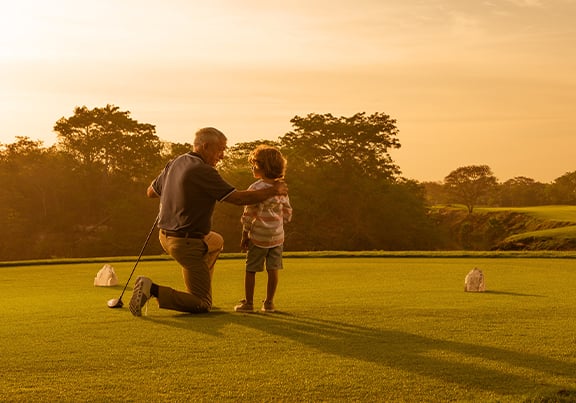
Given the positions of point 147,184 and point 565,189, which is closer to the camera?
point 147,184

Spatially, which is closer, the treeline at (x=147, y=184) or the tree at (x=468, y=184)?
the treeline at (x=147, y=184)

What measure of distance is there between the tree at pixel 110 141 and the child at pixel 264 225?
5786cm

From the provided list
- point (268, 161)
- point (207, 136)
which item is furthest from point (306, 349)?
point (207, 136)

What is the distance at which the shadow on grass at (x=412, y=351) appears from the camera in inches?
191

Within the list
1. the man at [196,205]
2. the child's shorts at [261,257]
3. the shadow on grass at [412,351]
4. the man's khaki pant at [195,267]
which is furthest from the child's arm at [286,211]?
the shadow on grass at [412,351]

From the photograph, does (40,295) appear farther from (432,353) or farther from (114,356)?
(432,353)

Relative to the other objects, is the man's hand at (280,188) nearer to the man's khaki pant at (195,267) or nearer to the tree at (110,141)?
the man's khaki pant at (195,267)

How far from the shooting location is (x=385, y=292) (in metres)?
10.0

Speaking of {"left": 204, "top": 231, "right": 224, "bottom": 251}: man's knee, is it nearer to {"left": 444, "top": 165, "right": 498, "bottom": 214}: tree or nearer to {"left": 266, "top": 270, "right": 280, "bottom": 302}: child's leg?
{"left": 266, "top": 270, "right": 280, "bottom": 302}: child's leg

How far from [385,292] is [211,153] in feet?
10.5

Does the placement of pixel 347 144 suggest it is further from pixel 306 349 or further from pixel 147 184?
pixel 306 349

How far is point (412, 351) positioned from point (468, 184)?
11082 cm

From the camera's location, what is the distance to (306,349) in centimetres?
571

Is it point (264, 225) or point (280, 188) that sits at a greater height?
point (280, 188)
